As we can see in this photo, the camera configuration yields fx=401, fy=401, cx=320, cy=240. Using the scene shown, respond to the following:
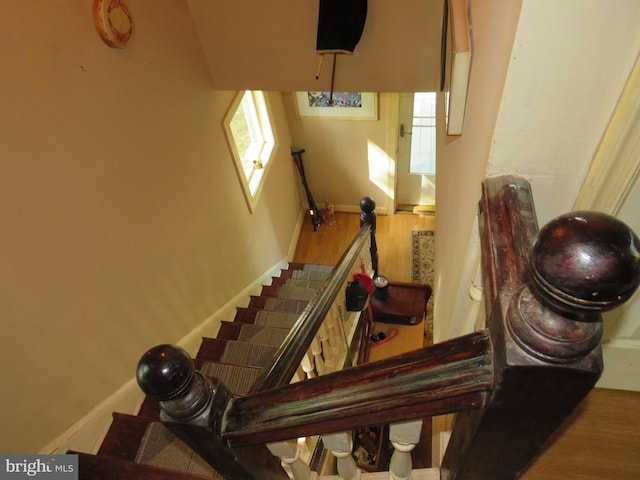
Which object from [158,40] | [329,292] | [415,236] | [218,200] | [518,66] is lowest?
[415,236]

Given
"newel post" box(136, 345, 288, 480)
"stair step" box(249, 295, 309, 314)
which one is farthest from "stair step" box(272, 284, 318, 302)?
"newel post" box(136, 345, 288, 480)

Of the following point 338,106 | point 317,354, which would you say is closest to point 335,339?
point 317,354

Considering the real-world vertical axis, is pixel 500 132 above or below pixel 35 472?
above

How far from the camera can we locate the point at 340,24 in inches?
101

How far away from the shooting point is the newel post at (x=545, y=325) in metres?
0.41

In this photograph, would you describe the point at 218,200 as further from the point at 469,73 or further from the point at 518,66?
the point at 518,66

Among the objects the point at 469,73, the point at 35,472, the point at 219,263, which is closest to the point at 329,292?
the point at 469,73

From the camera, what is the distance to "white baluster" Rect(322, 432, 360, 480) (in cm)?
88

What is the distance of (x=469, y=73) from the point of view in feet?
4.02

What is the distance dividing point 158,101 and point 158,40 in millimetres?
373

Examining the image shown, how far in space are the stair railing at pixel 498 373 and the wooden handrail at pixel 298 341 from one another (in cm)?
26

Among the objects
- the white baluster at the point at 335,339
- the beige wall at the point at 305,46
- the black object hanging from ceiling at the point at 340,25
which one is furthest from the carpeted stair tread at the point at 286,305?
the black object hanging from ceiling at the point at 340,25

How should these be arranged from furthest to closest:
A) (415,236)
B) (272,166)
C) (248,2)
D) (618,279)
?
(415,236), (272,166), (248,2), (618,279)

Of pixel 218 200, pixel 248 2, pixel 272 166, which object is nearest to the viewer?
pixel 248 2
